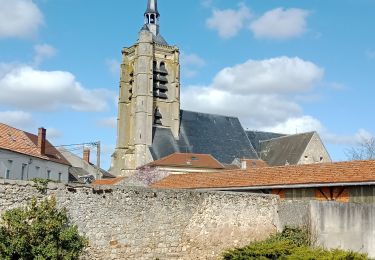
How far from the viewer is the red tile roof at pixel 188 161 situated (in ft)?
166

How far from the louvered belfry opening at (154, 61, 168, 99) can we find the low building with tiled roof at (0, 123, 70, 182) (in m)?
24.1

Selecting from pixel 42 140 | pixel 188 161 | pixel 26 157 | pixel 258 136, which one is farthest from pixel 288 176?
pixel 258 136

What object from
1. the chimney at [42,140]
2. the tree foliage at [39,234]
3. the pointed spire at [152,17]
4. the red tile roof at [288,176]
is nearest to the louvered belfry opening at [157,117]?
the pointed spire at [152,17]

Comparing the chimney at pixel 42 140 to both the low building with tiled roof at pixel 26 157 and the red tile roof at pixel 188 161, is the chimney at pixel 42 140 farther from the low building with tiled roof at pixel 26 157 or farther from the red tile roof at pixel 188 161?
the red tile roof at pixel 188 161

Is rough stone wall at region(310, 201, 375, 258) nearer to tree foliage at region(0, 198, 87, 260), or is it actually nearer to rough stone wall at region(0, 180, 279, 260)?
rough stone wall at region(0, 180, 279, 260)

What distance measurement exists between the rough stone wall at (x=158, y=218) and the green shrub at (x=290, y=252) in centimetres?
75

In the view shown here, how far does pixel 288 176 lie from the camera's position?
19.5 meters

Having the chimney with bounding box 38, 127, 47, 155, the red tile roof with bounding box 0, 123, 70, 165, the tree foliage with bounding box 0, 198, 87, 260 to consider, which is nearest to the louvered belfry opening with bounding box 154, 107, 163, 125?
the red tile roof with bounding box 0, 123, 70, 165

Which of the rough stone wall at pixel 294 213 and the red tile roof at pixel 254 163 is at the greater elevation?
the red tile roof at pixel 254 163

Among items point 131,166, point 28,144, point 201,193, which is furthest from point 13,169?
point 131,166

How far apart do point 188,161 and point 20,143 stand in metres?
20.4

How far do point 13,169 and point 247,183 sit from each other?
1896 centimetres

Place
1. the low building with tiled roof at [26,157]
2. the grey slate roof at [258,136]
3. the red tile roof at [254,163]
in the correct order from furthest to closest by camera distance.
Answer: the grey slate roof at [258,136] < the red tile roof at [254,163] < the low building with tiled roof at [26,157]

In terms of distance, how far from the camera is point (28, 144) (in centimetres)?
3600
